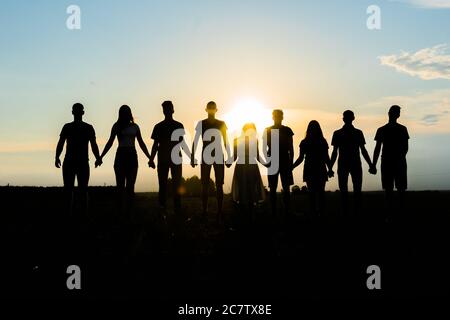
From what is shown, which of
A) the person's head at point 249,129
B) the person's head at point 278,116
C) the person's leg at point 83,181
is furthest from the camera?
the person's head at point 278,116

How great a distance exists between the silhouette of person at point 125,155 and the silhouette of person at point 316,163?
4.04 meters

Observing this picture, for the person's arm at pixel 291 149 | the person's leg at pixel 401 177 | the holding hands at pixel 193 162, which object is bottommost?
the person's leg at pixel 401 177

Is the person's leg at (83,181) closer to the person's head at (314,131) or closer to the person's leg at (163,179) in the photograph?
the person's leg at (163,179)

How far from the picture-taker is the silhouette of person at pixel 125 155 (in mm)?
12977

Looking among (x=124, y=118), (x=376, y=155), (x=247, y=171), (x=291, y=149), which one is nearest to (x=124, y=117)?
(x=124, y=118)

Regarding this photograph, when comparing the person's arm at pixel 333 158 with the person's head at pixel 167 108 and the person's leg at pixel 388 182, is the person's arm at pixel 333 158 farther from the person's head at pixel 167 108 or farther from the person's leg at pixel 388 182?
the person's head at pixel 167 108

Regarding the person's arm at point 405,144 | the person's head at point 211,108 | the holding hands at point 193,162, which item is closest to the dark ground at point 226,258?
the holding hands at point 193,162

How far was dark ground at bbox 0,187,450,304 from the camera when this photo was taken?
7.32 meters

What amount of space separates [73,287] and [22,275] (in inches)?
48.8

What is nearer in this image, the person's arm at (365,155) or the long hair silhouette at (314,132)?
the long hair silhouette at (314,132)

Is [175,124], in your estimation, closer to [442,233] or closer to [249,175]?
[249,175]

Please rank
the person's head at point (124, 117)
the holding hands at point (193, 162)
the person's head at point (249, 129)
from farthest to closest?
the holding hands at point (193, 162) → the person's head at point (124, 117) → the person's head at point (249, 129)

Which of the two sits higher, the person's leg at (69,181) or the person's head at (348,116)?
the person's head at (348,116)

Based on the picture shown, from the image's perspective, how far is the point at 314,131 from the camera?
13.7 metres
